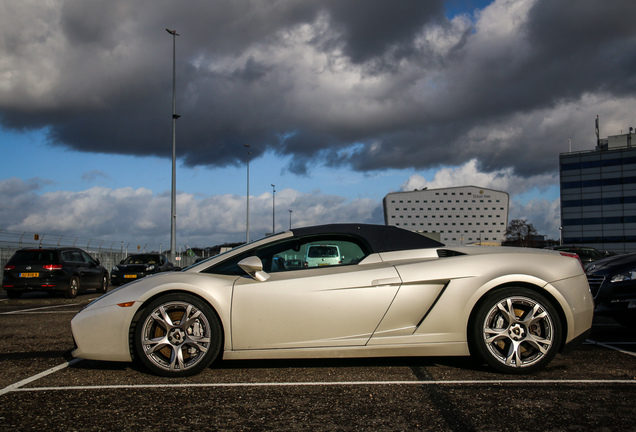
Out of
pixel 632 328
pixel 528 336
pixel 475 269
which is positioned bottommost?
pixel 632 328

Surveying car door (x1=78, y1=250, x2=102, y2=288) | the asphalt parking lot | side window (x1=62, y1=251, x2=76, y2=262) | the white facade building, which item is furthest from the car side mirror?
the white facade building

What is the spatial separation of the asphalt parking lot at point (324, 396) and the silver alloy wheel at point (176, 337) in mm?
138

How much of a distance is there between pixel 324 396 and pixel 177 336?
4.29 ft

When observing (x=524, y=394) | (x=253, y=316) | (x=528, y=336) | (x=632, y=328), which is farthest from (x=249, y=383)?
(x=632, y=328)

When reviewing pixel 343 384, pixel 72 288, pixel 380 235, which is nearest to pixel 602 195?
pixel 72 288

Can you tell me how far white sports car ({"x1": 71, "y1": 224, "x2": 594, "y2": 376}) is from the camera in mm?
4066

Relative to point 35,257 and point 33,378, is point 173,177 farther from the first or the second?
point 33,378

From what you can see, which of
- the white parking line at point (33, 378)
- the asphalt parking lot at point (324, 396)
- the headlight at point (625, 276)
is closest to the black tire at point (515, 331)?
the asphalt parking lot at point (324, 396)

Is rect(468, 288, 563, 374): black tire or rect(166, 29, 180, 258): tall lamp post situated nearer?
rect(468, 288, 563, 374): black tire

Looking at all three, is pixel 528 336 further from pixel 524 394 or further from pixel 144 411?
pixel 144 411

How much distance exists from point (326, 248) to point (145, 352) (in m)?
1.65

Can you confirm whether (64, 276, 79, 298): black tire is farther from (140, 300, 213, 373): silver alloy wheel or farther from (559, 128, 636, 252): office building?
(559, 128, 636, 252): office building

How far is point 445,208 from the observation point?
162 meters

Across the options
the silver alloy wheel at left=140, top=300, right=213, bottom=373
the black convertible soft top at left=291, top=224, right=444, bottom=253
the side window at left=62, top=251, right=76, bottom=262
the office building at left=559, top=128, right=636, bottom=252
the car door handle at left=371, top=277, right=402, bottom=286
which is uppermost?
the office building at left=559, top=128, right=636, bottom=252
